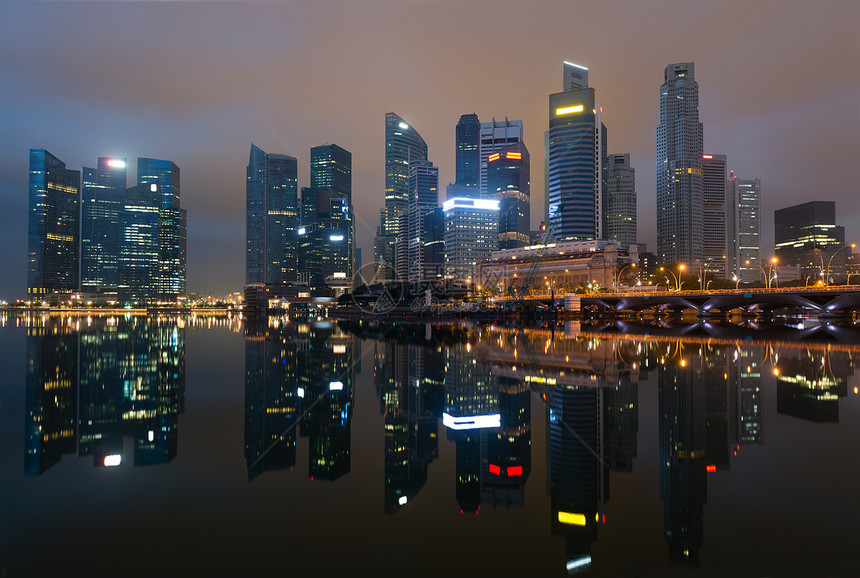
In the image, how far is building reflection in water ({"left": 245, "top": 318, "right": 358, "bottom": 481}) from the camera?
9.38 meters

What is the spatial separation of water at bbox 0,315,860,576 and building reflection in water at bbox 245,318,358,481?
86 mm

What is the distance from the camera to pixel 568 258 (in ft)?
555

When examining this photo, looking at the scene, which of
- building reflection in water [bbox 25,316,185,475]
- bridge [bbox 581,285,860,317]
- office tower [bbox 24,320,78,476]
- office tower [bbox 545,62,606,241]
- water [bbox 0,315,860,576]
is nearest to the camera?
water [bbox 0,315,860,576]

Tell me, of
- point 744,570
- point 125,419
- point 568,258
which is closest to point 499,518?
point 744,570

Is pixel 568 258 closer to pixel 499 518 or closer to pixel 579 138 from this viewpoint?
pixel 579 138

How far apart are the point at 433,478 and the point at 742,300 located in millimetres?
85480

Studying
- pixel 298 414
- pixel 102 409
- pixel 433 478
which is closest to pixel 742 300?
pixel 298 414

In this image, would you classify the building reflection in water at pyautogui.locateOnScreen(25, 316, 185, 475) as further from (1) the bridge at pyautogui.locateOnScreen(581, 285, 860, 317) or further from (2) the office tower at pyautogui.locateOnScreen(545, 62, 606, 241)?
(2) the office tower at pyautogui.locateOnScreen(545, 62, 606, 241)

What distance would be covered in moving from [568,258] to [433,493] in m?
170

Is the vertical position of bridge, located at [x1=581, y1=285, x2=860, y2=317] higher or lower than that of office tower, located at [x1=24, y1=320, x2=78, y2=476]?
higher

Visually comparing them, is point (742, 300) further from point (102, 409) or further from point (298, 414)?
point (102, 409)

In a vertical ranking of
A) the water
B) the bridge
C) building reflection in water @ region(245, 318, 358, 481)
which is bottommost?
building reflection in water @ region(245, 318, 358, 481)

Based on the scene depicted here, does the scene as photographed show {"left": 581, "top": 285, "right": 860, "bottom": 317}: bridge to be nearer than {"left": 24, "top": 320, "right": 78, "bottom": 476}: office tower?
No

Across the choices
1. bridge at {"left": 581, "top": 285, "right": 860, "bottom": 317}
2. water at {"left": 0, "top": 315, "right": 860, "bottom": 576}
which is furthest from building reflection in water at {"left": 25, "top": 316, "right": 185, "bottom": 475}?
bridge at {"left": 581, "top": 285, "right": 860, "bottom": 317}
